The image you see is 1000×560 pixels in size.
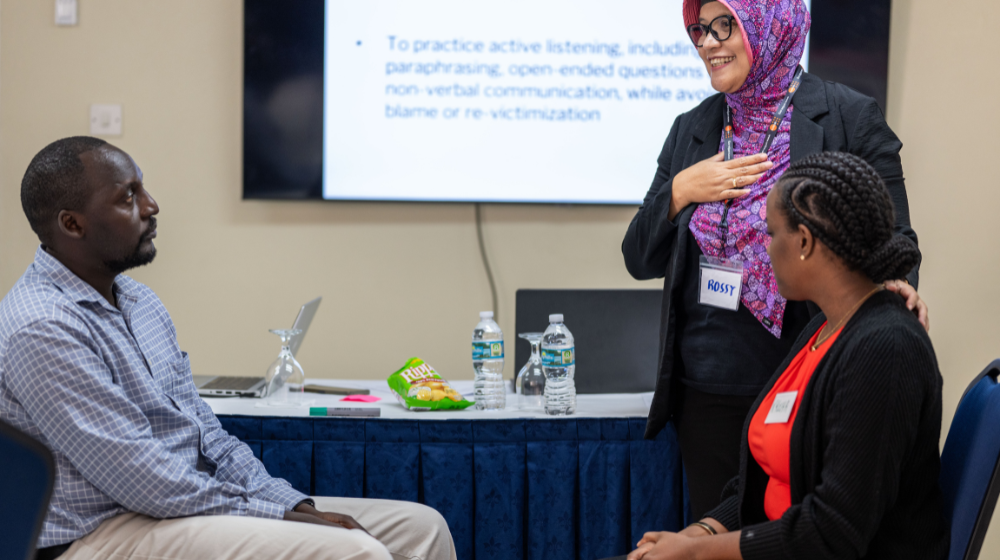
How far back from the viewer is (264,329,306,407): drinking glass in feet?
6.59

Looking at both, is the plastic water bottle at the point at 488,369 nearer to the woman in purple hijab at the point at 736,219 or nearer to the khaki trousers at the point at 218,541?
the woman in purple hijab at the point at 736,219

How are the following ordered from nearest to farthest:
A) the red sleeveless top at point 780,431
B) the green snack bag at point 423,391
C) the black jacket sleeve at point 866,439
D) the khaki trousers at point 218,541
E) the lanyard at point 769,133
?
the black jacket sleeve at point 866,439, the red sleeveless top at point 780,431, the khaki trousers at point 218,541, the lanyard at point 769,133, the green snack bag at point 423,391

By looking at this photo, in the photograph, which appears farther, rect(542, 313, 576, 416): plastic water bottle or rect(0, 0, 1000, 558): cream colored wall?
rect(0, 0, 1000, 558): cream colored wall

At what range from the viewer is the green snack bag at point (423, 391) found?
1999 mm

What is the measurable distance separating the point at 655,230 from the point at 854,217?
23.9 inches

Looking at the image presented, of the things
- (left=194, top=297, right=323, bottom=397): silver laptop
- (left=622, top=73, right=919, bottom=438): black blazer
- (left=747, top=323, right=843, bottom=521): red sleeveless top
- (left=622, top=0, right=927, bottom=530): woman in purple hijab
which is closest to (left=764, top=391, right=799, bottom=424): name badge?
(left=747, top=323, right=843, bottom=521): red sleeveless top

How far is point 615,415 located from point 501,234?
134cm

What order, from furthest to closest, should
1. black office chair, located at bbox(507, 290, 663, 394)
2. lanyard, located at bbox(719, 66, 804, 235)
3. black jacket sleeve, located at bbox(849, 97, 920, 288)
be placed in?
1. black office chair, located at bbox(507, 290, 663, 394)
2. lanyard, located at bbox(719, 66, 804, 235)
3. black jacket sleeve, located at bbox(849, 97, 920, 288)

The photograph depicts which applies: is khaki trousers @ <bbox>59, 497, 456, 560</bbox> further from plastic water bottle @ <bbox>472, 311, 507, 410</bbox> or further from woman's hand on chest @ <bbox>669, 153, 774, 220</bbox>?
woman's hand on chest @ <bbox>669, 153, 774, 220</bbox>

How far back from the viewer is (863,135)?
1.56 m

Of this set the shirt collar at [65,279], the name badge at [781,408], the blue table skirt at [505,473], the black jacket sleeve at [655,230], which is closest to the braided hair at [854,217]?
the name badge at [781,408]

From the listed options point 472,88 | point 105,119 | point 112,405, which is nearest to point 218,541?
point 112,405

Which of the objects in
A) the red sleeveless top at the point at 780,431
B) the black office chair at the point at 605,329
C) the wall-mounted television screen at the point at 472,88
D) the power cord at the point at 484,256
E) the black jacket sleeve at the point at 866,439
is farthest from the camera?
the power cord at the point at 484,256

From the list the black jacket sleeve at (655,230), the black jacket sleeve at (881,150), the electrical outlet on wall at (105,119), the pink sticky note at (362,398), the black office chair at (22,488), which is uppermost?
the electrical outlet on wall at (105,119)
